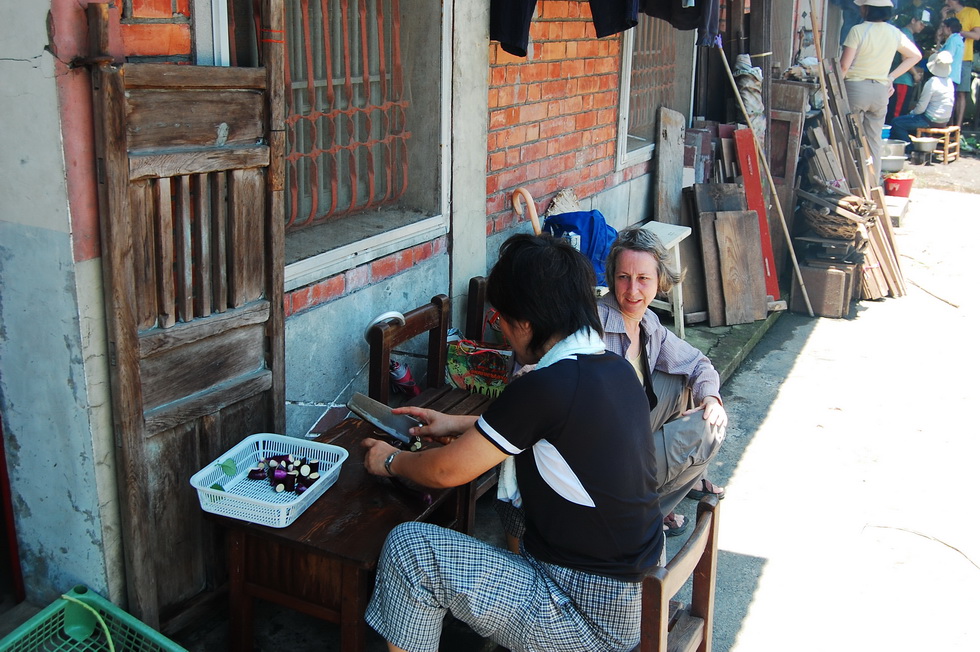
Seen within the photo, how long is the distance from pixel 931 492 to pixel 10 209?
4.27 m

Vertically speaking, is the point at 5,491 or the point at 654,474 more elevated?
the point at 654,474

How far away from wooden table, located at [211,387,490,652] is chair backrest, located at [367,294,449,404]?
60cm

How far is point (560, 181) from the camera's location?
5465 mm

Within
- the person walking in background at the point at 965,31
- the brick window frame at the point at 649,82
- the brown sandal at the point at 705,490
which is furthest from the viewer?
the person walking in background at the point at 965,31

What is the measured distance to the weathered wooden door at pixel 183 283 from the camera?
2426 mm

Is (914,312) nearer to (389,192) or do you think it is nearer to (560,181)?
(560,181)

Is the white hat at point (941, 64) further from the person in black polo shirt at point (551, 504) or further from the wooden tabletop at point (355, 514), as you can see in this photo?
the person in black polo shirt at point (551, 504)

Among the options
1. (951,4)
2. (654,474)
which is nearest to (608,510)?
(654,474)

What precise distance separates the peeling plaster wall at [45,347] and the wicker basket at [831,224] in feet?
20.4

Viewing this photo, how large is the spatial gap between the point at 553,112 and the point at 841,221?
10.6ft

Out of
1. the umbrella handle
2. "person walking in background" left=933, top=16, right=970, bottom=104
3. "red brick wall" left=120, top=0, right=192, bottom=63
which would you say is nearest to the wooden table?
"red brick wall" left=120, top=0, right=192, bottom=63

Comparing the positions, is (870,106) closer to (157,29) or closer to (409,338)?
(409,338)

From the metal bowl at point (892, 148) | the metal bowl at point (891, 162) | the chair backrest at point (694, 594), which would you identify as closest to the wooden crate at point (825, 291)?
the metal bowl at point (891, 162)

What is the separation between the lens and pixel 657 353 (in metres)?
3.79
